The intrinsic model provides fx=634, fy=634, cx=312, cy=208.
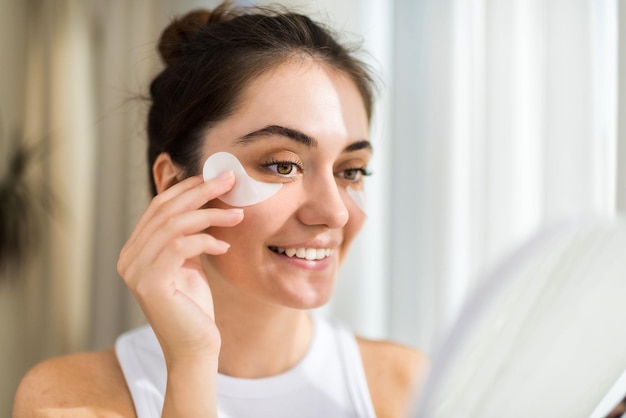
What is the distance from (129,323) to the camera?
192cm

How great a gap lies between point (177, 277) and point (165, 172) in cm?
24

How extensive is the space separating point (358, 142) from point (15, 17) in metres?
1.41

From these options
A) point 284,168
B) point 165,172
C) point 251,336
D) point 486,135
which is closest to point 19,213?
point 165,172

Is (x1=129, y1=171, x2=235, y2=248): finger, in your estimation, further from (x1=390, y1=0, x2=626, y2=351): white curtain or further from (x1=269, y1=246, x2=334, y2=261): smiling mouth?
(x1=390, y1=0, x2=626, y2=351): white curtain

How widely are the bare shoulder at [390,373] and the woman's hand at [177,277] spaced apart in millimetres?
424

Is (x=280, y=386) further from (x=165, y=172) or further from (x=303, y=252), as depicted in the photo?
(x=165, y=172)

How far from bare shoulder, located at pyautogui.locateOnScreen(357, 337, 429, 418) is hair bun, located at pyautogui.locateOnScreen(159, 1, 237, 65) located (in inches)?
27.8

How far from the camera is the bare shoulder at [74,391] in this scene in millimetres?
1046

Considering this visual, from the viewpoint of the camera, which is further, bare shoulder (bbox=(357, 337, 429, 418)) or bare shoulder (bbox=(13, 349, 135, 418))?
bare shoulder (bbox=(357, 337, 429, 418))

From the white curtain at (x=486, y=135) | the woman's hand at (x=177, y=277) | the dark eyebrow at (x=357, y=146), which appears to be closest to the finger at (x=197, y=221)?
the woman's hand at (x=177, y=277)

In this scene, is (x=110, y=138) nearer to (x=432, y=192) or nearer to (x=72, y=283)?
(x=72, y=283)

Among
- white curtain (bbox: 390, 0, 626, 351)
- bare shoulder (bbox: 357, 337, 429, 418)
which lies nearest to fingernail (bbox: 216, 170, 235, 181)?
bare shoulder (bbox: 357, 337, 429, 418)

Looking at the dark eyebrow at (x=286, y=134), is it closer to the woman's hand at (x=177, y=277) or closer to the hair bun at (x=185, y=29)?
the woman's hand at (x=177, y=277)

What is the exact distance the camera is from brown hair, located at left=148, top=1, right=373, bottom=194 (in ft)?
3.51
